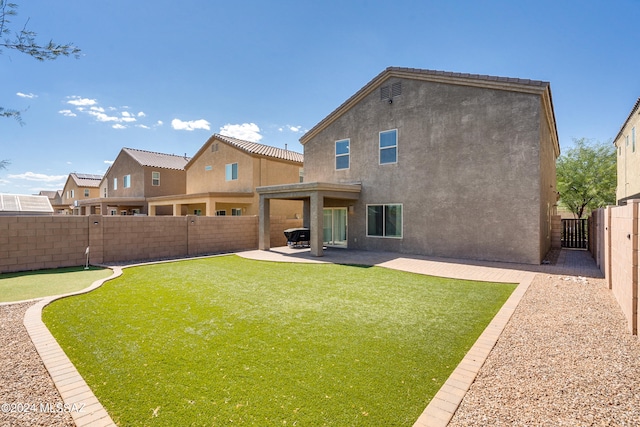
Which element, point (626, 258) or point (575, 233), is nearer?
point (626, 258)

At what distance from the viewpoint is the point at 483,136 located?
12.5m

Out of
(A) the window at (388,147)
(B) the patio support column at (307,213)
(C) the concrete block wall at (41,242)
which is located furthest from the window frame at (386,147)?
(C) the concrete block wall at (41,242)

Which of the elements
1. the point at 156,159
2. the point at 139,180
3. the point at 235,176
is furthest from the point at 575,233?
the point at 156,159

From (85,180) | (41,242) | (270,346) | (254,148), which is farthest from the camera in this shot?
(85,180)

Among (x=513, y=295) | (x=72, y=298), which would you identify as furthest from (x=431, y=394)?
(x=72, y=298)

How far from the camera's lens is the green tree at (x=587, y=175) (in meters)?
29.4

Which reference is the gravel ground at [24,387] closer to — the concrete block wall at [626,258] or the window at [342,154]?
the concrete block wall at [626,258]

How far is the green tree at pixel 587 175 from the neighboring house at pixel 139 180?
39005 millimetres

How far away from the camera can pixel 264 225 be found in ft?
54.4

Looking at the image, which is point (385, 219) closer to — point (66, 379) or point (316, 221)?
point (316, 221)

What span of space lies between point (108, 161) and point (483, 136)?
3961cm

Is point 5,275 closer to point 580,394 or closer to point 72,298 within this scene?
point 72,298

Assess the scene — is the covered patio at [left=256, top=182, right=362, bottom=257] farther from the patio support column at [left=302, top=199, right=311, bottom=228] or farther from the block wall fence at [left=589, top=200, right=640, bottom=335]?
the block wall fence at [left=589, top=200, right=640, bottom=335]

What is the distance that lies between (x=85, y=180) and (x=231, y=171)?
36849mm
